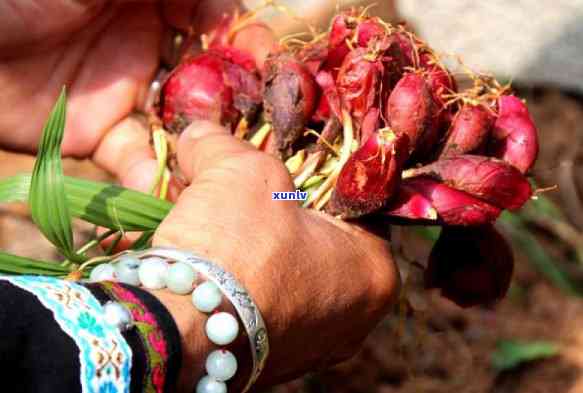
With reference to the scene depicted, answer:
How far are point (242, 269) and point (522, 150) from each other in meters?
0.51

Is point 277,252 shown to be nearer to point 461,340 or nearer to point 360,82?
point 360,82

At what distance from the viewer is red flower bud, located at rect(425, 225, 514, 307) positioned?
1207 mm

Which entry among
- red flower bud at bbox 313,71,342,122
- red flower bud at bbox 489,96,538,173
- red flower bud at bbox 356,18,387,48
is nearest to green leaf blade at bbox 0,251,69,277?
red flower bud at bbox 313,71,342,122

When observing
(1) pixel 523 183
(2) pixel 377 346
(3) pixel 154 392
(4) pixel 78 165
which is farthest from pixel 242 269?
(4) pixel 78 165

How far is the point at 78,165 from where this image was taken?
2.16 metres

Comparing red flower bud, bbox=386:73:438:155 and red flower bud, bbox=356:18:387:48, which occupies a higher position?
red flower bud, bbox=356:18:387:48

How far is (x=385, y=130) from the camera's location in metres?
0.99

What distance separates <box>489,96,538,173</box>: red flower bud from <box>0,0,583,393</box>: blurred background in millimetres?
308

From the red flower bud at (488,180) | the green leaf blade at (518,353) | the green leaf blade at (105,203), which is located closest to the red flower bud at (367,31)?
the red flower bud at (488,180)

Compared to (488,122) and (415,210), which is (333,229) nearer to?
(415,210)

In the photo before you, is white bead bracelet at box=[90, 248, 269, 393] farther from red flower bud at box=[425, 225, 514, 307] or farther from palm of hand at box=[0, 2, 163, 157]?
palm of hand at box=[0, 2, 163, 157]

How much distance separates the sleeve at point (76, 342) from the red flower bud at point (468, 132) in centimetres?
57

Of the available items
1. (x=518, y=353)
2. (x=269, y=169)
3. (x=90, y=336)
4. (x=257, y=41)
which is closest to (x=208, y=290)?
(x=90, y=336)

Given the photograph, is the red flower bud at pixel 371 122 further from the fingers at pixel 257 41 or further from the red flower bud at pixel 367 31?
the fingers at pixel 257 41
